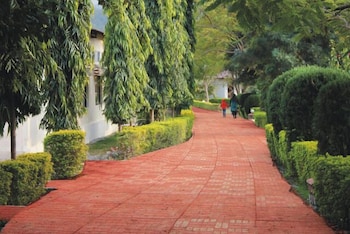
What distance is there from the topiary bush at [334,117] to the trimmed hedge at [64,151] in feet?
19.6

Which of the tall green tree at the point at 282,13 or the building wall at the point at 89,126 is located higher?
the tall green tree at the point at 282,13

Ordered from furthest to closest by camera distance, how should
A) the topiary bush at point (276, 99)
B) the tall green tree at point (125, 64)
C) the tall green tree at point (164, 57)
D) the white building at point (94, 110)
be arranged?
the tall green tree at point (164, 57) → the tall green tree at point (125, 64) → the white building at point (94, 110) → the topiary bush at point (276, 99)

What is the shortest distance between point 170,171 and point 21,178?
514 centimetres

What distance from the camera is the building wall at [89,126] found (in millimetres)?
15034

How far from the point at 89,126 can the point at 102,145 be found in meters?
1.75

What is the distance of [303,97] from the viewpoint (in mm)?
10961

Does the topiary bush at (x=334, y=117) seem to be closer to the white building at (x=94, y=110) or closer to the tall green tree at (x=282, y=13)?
the tall green tree at (x=282, y=13)

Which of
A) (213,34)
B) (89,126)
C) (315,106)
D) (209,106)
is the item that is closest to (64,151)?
(315,106)

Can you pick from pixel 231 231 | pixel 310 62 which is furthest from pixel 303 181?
pixel 310 62

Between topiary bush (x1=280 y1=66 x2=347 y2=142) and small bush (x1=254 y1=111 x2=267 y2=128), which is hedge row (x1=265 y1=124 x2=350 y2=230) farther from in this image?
small bush (x1=254 y1=111 x2=267 y2=128)

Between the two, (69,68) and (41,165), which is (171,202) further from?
(69,68)

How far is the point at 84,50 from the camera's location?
13289 millimetres

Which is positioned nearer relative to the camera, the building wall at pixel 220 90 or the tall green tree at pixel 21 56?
the tall green tree at pixel 21 56

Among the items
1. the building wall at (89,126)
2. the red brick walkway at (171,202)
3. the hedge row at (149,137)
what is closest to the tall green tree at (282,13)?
the red brick walkway at (171,202)
